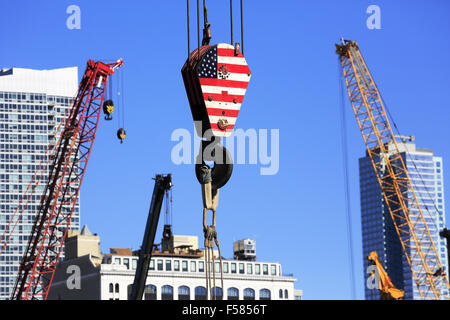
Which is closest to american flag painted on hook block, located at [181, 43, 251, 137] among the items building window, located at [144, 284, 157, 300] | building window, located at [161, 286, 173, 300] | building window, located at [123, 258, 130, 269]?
building window, located at [144, 284, 157, 300]

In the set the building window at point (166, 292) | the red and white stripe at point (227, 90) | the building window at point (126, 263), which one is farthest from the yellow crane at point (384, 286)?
the red and white stripe at point (227, 90)

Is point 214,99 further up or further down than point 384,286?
further up

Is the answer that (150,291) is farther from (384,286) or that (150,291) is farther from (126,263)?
(384,286)

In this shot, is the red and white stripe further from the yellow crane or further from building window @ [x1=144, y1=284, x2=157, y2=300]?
building window @ [x1=144, y1=284, x2=157, y2=300]

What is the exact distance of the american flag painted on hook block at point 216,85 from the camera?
16.4 meters

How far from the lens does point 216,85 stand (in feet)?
54.2

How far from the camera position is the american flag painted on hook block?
16391 millimetres

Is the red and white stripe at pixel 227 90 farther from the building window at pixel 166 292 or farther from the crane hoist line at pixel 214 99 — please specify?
the building window at pixel 166 292

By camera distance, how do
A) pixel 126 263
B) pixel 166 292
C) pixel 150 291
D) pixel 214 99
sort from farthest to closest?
pixel 166 292 < pixel 126 263 < pixel 150 291 < pixel 214 99

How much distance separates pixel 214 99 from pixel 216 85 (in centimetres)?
24

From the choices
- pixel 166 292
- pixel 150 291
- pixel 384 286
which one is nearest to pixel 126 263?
pixel 150 291

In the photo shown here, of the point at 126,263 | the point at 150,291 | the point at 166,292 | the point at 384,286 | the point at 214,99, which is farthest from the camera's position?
the point at 166,292
